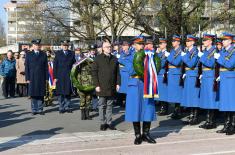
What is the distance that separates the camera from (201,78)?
36.0 feet

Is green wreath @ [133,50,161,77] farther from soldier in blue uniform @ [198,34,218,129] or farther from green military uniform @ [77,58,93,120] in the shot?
green military uniform @ [77,58,93,120]

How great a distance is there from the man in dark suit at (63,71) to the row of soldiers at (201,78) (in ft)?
8.35

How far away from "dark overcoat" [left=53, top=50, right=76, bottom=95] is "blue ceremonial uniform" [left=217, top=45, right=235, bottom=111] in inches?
186

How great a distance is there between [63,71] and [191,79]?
3922mm

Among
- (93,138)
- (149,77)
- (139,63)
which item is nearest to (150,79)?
(149,77)

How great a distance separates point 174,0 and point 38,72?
20.5 feet

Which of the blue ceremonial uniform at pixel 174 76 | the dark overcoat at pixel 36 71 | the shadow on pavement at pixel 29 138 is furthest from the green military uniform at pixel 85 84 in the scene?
the blue ceremonial uniform at pixel 174 76

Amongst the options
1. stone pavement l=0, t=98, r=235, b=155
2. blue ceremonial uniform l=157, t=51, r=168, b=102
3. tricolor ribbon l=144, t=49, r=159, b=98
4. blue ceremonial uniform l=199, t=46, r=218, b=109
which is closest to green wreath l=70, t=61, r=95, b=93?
stone pavement l=0, t=98, r=235, b=155

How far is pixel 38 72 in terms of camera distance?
13.2 m

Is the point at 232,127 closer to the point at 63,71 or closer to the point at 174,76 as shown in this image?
the point at 174,76

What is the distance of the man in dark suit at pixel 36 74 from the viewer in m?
13.1

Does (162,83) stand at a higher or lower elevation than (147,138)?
higher

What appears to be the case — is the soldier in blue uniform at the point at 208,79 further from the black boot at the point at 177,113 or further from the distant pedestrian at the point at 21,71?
the distant pedestrian at the point at 21,71

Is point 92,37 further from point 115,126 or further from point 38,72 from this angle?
point 115,126
